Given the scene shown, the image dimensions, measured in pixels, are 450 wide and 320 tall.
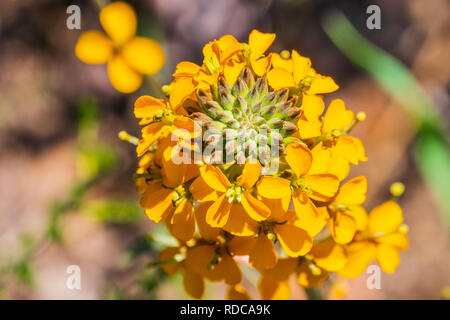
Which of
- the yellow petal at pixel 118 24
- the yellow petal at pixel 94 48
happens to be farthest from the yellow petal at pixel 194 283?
the yellow petal at pixel 118 24

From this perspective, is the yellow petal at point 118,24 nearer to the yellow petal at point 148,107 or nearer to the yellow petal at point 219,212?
the yellow petal at point 148,107

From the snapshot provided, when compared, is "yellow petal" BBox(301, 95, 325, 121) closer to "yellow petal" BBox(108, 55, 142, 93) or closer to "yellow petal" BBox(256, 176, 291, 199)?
"yellow petal" BBox(256, 176, 291, 199)

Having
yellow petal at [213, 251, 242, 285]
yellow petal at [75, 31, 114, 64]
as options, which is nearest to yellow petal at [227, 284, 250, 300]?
yellow petal at [213, 251, 242, 285]

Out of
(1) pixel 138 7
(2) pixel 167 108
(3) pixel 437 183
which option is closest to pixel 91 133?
(1) pixel 138 7

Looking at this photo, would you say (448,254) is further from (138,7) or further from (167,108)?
(138,7)

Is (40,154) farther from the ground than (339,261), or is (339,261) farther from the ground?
(40,154)

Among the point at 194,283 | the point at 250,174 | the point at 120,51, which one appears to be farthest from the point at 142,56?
the point at 250,174
